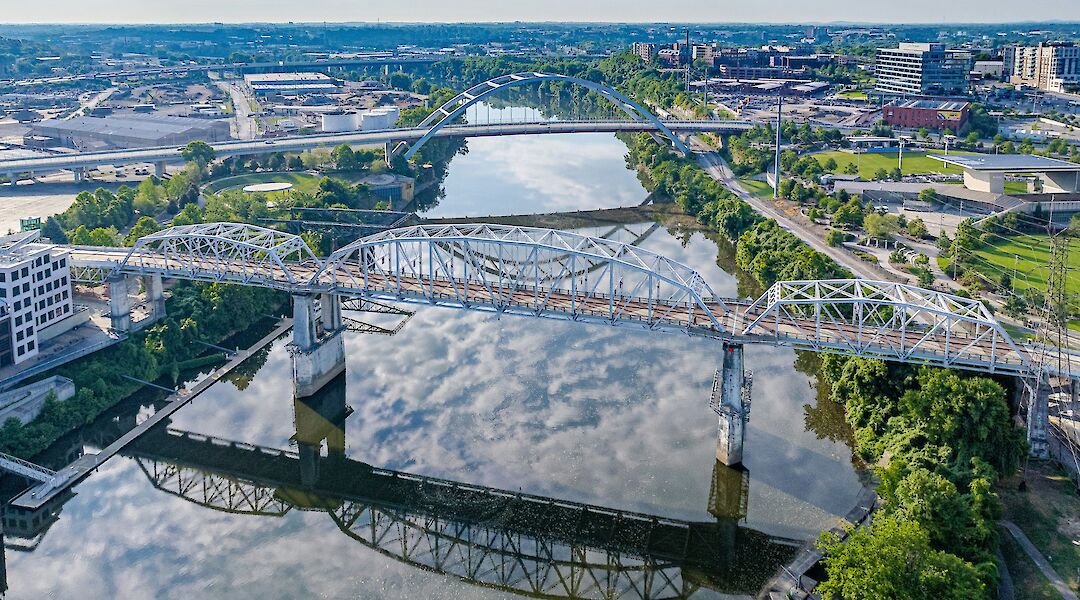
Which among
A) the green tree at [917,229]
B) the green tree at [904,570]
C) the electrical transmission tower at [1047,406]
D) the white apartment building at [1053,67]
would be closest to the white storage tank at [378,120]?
the green tree at [917,229]

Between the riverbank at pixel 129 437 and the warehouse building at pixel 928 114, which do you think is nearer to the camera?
the riverbank at pixel 129 437

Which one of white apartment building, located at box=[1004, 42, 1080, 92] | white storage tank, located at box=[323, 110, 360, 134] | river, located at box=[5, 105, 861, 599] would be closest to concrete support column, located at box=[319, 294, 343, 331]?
river, located at box=[5, 105, 861, 599]

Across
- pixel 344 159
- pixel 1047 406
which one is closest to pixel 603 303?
pixel 1047 406

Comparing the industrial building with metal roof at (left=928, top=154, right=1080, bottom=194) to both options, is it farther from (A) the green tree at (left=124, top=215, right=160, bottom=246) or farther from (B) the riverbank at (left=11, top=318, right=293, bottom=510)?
(A) the green tree at (left=124, top=215, right=160, bottom=246)

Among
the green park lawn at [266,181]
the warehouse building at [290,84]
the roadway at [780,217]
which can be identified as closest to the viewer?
the roadway at [780,217]

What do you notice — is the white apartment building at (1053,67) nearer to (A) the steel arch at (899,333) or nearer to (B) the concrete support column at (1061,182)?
(B) the concrete support column at (1061,182)

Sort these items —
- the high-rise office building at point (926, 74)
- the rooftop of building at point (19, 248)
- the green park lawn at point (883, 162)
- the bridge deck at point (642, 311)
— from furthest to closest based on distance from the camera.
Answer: the high-rise office building at point (926, 74)
the green park lawn at point (883, 162)
the rooftop of building at point (19, 248)
the bridge deck at point (642, 311)

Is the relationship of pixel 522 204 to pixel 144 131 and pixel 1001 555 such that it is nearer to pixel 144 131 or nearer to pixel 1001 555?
pixel 144 131
